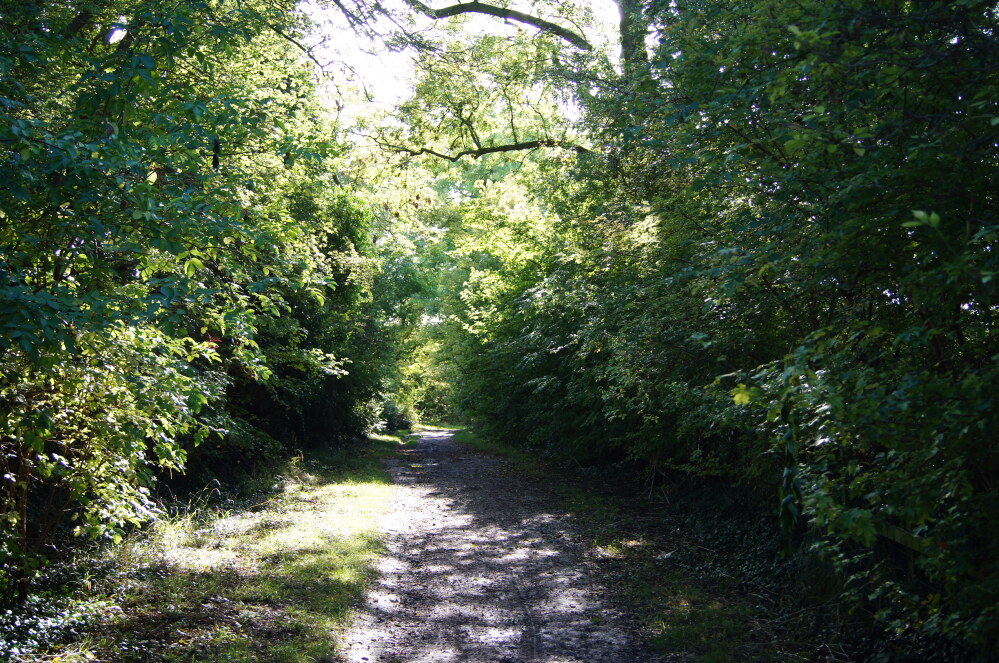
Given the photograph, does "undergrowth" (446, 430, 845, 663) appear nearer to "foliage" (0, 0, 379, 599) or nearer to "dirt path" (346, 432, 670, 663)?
"dirt path" (346, 432, 670, 663)

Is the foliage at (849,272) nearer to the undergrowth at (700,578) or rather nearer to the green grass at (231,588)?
the undergrowth at (700,578)

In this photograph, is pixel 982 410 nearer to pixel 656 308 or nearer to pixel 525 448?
pixel 656 308

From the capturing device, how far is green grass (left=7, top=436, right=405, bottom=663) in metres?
5.46

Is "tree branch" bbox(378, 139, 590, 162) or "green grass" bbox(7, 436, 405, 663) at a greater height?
"tree branch" bbox(378, 139, 590, 162)

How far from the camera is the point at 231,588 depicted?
7047mm

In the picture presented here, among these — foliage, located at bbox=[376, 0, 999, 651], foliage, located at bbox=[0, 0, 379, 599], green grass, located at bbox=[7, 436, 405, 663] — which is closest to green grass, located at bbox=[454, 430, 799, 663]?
foliage, located at bbox=[376, 0, 999, 651]

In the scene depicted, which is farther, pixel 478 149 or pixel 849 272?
pixel 478 149

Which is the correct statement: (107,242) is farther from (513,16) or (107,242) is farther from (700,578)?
(513,16)

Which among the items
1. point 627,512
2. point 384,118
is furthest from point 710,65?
point 384,118

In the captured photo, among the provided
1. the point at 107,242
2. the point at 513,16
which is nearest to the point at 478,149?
the point at 513,16

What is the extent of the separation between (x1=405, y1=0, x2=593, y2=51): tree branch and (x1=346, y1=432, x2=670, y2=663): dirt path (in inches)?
396

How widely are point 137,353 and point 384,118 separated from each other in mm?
10934

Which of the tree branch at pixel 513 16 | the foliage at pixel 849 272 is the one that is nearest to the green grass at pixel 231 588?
the foliage at pixel 849 272

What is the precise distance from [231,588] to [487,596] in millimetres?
2726
